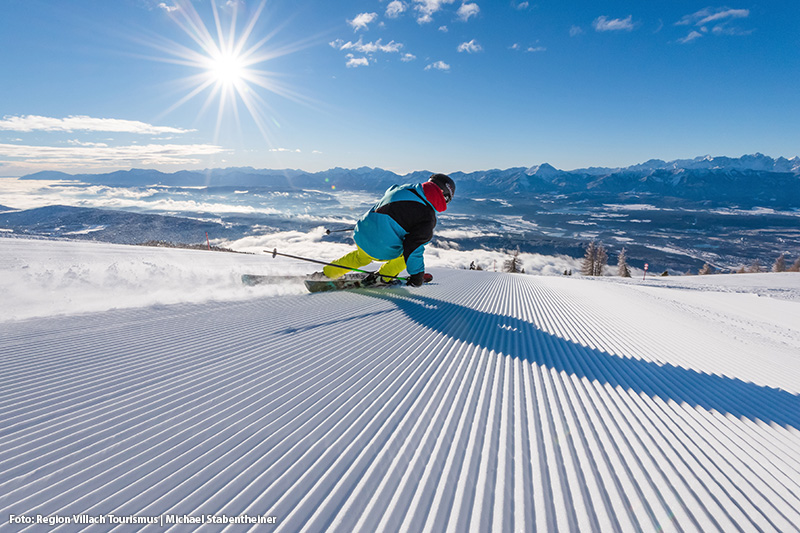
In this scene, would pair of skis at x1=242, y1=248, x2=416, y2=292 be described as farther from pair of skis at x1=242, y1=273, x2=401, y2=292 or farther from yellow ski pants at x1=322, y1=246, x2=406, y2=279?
yellow ski pants at x1=322, y1=246, x2=406, y2=279

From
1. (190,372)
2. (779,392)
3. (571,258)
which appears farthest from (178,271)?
A: (571,258)

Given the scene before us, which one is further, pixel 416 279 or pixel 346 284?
pixel 346 284

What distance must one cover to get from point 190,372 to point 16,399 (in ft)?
3.66

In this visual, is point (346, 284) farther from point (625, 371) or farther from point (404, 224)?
point (625, 371)

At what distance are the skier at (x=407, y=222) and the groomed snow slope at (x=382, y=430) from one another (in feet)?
6.40

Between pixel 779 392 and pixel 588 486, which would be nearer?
pixel 588 486

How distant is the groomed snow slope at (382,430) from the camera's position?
1.70m

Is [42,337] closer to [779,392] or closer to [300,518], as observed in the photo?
[300,518]

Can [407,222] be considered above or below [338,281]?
above

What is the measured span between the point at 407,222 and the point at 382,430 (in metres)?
→ 4.41

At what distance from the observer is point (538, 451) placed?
222 cm

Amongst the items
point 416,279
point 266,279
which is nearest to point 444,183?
point 416,279

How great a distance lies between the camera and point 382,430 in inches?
92.5

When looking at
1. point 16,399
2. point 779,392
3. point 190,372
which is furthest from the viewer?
point 779,392
